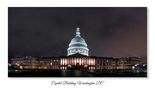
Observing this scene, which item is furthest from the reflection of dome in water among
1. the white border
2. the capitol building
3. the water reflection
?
the white border

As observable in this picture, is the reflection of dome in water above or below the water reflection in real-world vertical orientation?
above

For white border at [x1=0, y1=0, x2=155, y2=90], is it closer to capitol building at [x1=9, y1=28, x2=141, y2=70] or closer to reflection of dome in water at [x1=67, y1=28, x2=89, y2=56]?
capitol building at [x1=9, y1=28, x2=141, y2=70]

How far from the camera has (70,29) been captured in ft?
12.0

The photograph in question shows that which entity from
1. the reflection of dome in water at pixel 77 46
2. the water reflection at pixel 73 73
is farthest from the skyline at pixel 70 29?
the water reflection at pixel 73 73

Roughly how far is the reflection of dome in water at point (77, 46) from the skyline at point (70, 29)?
47mm

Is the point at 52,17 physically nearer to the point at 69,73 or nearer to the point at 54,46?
the point at 54,46

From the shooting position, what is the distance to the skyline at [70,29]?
11.9 ft

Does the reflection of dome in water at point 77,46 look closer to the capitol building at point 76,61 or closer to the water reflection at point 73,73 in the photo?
the capitol building at point 76,61

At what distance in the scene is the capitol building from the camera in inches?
143

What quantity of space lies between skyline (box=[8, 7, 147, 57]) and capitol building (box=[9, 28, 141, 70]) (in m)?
0.06

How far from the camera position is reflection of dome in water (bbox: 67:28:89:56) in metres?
3.63

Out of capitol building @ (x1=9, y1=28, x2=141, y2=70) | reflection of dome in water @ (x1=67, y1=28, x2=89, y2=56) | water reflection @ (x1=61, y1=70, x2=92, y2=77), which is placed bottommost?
water reflection @ (x1=61, y1=70, x2=92, y2=77)
